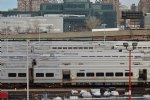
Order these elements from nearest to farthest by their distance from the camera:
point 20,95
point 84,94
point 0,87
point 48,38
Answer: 1. point 84,94
2. point 20,95
3. point 0,87
4. point 48,38

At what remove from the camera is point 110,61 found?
150 feet

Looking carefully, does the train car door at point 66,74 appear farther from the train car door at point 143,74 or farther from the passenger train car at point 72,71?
the train car door at point 143,74

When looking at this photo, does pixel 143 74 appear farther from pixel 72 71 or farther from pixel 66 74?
pixel 66 74

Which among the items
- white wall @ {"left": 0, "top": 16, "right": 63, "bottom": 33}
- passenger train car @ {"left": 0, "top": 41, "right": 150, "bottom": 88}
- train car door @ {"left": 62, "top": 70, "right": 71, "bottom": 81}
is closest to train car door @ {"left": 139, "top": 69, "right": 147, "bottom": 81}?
passenger train car @ {"left": 0, "top": 41, "right": 150, "bottom": 88}

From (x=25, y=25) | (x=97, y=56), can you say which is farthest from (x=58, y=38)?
(x=25, y=25)

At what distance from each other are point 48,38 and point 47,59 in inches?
2067

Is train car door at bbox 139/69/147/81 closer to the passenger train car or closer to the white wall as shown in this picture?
the passenger train car

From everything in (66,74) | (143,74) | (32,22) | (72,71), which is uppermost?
(32,22)

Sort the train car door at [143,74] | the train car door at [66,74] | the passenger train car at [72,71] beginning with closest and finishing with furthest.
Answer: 1. the passenger train car at [72,71]
2. the train car door at [66,74]
3. the train car door at [143,74]

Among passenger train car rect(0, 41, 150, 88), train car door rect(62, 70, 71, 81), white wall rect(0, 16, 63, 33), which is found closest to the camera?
passenger train car rect(0, 41, 150, 88)

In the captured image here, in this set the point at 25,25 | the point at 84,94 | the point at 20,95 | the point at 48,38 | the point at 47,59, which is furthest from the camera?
the point at 25,25

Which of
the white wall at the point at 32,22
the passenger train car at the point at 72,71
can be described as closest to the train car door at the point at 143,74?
the passenger train car at the point at 72,71

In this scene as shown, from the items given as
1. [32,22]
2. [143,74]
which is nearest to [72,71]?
[143,74]

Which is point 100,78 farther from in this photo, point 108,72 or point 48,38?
point 48,38
